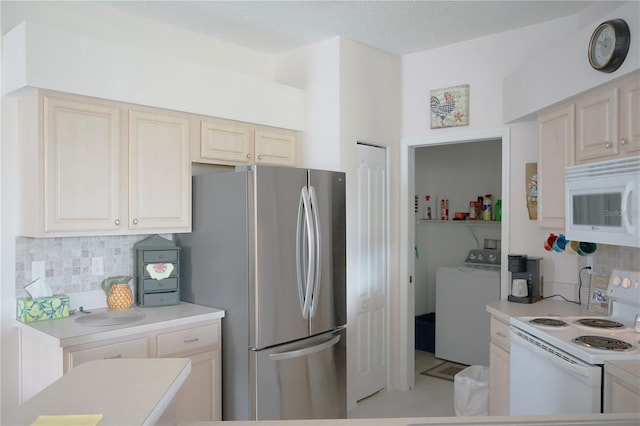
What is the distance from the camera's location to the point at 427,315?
5340 mm

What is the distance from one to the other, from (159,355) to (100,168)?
1.05 meters

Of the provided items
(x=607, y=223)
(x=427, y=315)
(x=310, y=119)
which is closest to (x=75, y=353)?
(x=310, y=119)

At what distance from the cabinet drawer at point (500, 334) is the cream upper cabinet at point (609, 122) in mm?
1040

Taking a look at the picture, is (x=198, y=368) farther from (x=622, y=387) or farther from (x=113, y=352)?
(x=622, y=387)

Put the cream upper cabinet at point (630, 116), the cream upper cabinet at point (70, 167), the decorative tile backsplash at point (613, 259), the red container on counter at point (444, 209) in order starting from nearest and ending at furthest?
1. the cream upper cabinet at point (630, 116)
2. the cream upper cabinet at point (70, 167)
3. the decorative tile backsplash at point (613, 259)
4. the red container on counter at point (444, 209)

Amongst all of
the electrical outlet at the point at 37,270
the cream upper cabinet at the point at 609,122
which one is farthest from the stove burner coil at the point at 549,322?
the electrical outlet at the point at 37,270

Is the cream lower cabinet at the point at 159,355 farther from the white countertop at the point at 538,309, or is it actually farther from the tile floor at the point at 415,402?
the white countertop at the point at 538,309

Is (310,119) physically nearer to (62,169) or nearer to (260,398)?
(62,169)

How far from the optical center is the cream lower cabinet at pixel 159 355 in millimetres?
2342

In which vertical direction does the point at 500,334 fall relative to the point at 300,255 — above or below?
below

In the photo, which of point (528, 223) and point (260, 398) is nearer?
point (260, 398)

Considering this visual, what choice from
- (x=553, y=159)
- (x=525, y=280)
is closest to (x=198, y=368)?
(x=525, y=280)

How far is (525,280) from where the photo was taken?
319 centimetres

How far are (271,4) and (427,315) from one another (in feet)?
12.0
